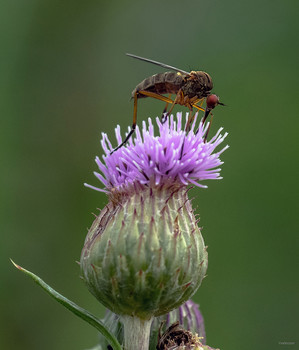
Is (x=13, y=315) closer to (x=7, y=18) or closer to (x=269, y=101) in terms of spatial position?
(x=7, y=18)

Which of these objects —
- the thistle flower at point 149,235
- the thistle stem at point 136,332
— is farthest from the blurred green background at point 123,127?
the thistle flower at point 149,235

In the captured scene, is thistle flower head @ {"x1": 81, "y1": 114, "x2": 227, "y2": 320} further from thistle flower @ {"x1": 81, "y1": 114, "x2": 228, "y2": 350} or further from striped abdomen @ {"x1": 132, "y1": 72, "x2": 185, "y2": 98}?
striped abdomen @ {"x1": 132, "y1": 72, "x2": 185, "y2": 98}

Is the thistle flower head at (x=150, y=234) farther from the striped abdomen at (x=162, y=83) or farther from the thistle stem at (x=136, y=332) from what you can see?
the striped abdomen at (x=162, y=83)

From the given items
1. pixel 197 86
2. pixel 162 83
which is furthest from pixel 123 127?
pixel 197 86

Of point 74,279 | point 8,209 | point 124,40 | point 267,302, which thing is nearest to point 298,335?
point 267,302

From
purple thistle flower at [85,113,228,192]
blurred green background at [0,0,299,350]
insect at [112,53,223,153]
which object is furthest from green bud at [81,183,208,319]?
blurred green background at [0,0,299,350]

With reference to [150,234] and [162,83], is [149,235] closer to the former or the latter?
[150,234]
